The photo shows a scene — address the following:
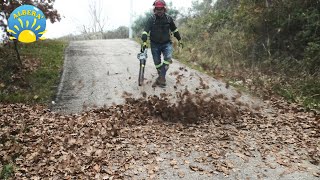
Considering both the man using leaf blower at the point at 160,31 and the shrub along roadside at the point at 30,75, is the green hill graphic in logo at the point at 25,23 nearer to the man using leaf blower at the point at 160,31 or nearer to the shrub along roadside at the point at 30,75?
the shrub along roadside at the point at 30,75

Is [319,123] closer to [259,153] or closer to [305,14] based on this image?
[259,153]

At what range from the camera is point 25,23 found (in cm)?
971

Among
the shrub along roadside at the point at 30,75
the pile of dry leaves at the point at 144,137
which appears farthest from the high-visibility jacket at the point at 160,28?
the shrub along roadside at the point at 30,75

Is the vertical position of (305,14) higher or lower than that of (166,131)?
higher

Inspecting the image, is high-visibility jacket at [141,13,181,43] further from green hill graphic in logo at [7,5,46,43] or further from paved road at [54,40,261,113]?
green hill graphic in logo at [7,5,46,43]

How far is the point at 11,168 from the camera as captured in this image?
5.75 metres

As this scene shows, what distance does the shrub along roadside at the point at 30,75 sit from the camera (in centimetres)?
979

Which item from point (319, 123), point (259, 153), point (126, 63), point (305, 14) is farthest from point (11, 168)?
point (305, 14)

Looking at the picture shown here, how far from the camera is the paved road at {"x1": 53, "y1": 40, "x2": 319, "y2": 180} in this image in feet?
18.9

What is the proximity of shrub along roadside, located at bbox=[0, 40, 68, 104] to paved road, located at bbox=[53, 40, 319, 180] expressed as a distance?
0.35 m

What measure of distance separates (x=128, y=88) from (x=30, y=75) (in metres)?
3.48

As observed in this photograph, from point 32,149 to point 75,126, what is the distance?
125cm

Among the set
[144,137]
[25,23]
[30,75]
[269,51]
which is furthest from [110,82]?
[269,51]

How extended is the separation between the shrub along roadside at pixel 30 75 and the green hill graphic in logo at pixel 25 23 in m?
1.48
